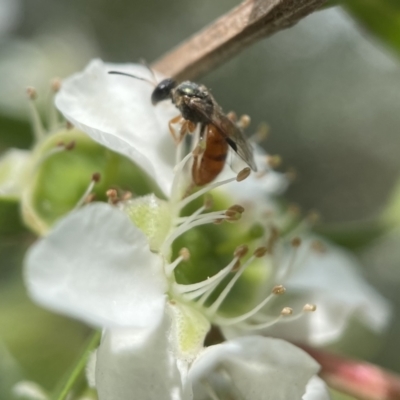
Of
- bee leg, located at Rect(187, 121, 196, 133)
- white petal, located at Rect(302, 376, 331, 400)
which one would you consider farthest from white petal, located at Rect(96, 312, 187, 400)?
bee leg, located at Rect(187, 121, 196, 133)

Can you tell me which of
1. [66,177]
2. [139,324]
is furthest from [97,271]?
[66,177]

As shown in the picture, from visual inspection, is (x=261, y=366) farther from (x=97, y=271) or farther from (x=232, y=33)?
(x=232, y=33)

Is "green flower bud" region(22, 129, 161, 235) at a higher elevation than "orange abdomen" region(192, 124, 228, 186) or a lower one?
higher

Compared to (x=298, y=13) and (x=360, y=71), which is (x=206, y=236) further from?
(x=360, y=71)

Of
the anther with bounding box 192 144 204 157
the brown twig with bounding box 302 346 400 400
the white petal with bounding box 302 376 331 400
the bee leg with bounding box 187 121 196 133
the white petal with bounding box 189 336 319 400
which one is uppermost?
the bee leg with bounding box 187 121 196 133

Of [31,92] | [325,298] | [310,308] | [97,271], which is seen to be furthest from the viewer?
[325,298]

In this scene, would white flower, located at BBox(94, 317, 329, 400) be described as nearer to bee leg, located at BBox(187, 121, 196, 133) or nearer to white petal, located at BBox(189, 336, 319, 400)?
white petal, located at BBox(189, 336, 319, 400)

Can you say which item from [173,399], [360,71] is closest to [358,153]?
[360,71]
